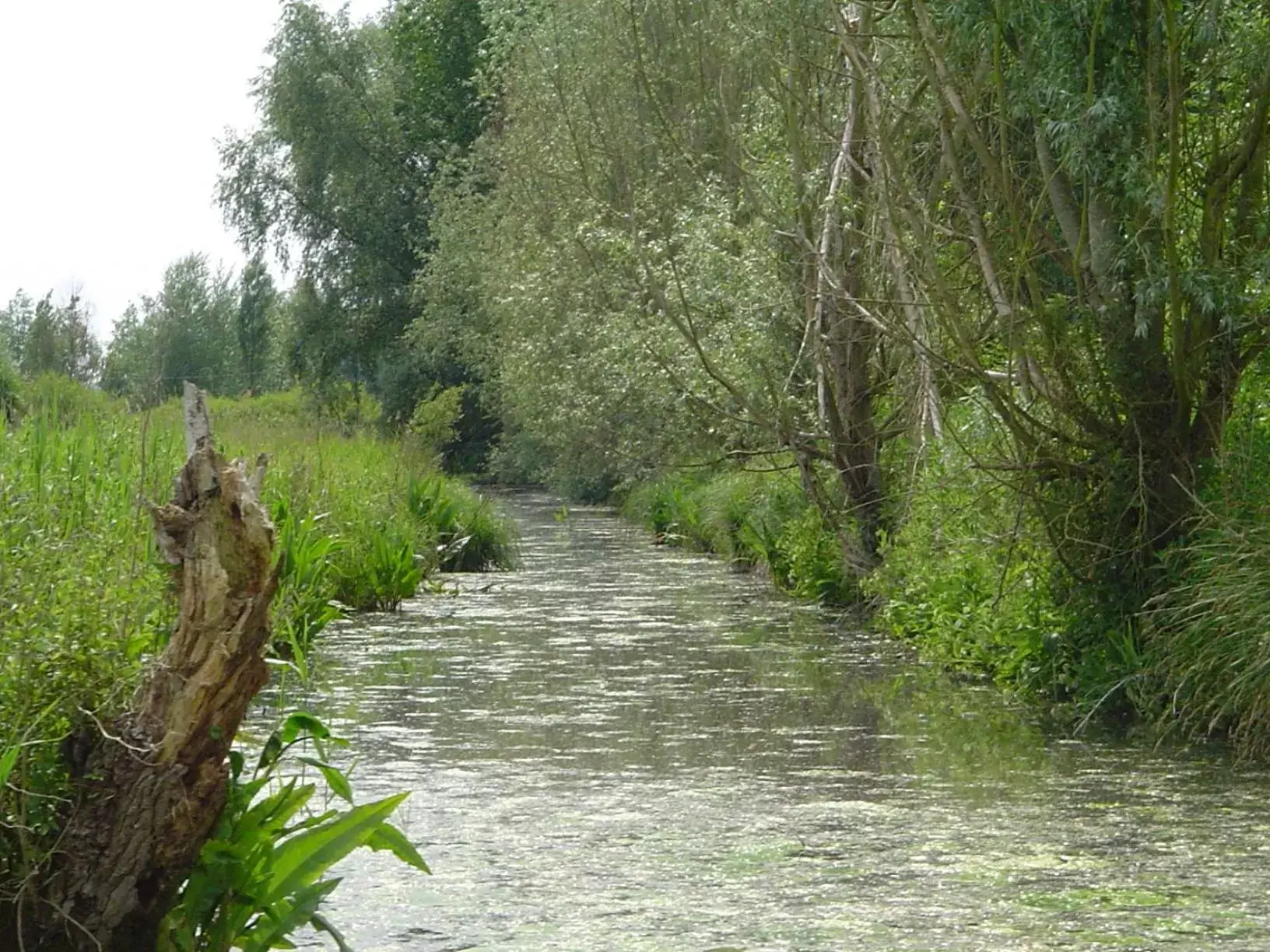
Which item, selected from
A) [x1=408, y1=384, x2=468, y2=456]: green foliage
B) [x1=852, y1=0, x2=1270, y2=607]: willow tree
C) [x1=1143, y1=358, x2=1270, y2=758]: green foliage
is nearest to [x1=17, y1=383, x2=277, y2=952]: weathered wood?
[x1=1143, y1=358, x2=1270, y2=758]: green foliage

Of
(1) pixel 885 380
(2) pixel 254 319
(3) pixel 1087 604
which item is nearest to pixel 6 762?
(3) pixel 1087 604

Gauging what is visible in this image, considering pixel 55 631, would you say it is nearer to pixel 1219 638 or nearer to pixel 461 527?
pixel 1219 638

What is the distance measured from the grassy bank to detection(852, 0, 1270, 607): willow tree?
168 inches

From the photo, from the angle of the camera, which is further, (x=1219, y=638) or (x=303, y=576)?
(x=303, y=576)

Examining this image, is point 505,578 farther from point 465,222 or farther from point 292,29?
point 292,29

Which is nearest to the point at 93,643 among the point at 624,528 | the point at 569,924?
the point at 569,924

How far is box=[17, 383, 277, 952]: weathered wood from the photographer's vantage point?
5047 mm

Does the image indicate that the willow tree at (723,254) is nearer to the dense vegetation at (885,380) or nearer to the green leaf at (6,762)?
the dense vegetation at (885,380)

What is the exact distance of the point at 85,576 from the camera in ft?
18.9

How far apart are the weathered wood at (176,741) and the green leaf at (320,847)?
23 centimetres

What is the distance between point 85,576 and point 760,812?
3.53m

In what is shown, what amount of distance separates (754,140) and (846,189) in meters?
2.22

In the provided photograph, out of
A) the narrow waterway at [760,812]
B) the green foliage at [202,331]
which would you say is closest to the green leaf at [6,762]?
the narrow waterway at [760,812]

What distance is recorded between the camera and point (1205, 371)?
1068 cm
